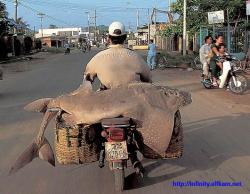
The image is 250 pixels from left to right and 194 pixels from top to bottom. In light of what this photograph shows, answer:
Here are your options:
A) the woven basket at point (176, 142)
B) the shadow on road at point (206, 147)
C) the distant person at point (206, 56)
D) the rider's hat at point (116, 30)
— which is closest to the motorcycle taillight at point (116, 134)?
the woven basket at point (176, 142)

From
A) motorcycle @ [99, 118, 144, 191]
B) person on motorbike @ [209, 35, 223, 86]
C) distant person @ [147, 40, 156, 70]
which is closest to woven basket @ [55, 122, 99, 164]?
motorcycle @ [99, 118, 144, 191]

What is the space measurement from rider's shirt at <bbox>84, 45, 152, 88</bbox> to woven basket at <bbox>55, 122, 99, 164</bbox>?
839 millimetres

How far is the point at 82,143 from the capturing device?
5.35 metres

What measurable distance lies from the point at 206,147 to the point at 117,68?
2.28 metres

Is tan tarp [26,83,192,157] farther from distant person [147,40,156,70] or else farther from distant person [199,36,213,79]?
distant person [147,40,156,70]

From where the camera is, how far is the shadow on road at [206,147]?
6.05m

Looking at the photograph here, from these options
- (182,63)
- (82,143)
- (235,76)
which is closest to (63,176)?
(82,143)

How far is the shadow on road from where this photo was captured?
6055 millimetres

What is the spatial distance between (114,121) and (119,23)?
5.39 feet

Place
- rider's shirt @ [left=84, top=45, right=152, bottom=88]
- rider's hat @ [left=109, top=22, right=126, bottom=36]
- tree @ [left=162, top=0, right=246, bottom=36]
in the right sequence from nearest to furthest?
rider's shirt @ [left=84, top=45, right=152, bottom=88] < rider's hat @ [left=109, top=22, right=126, bottom=36] < tree @ [left=162, top=0, right=246, bottom=36]

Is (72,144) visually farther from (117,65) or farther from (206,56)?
(206,56)

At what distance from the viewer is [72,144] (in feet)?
17.4

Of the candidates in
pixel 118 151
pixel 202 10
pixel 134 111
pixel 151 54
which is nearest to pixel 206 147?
pixel 134 111

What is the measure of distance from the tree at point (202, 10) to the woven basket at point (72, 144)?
1016 inches
